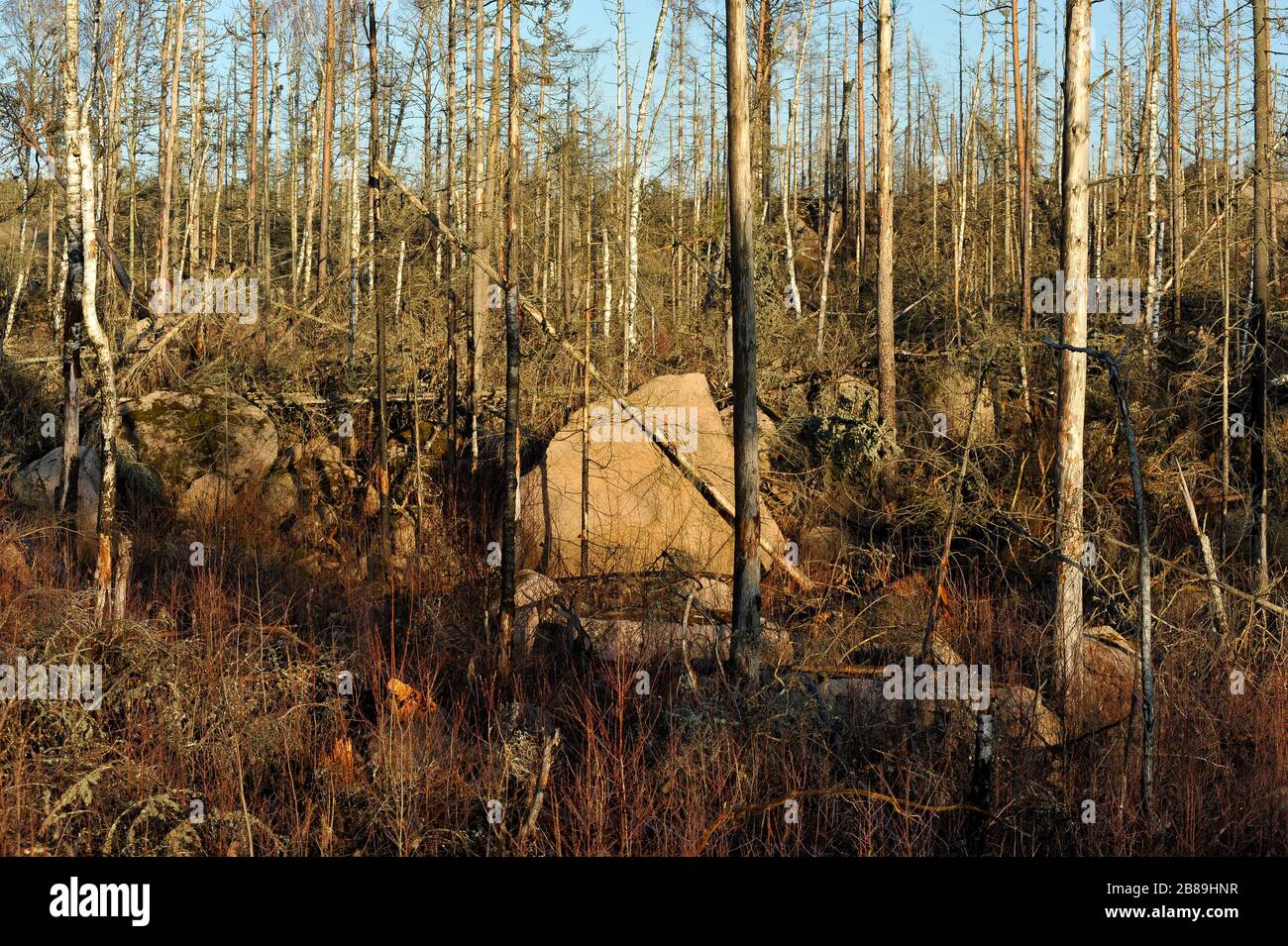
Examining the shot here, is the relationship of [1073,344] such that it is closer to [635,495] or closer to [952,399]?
[635,495]

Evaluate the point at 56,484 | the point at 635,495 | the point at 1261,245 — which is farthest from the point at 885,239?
the point at 56,484

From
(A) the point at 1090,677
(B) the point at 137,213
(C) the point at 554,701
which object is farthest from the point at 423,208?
(B) the point at 137,213

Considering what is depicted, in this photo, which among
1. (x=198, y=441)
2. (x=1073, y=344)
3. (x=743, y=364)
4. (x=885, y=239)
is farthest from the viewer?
(x=885, y=239)

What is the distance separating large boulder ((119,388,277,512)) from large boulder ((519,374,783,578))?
398 centimetres

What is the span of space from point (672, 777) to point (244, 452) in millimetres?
9633

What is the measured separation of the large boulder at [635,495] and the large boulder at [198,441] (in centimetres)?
398

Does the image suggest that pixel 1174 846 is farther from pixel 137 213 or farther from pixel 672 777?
pixel 137 213

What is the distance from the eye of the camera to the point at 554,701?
764 centimetres

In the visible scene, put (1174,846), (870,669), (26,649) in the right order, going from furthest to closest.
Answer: (870,669)
(26,649)
(1174,846)

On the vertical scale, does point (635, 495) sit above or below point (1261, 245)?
below

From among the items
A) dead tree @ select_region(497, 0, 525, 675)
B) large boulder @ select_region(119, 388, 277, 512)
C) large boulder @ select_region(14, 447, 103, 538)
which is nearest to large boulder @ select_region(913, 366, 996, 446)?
dead tree @ select_region(497, 0, 525, 675)

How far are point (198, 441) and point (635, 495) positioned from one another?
18.8 feet

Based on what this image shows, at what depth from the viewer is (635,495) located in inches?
472

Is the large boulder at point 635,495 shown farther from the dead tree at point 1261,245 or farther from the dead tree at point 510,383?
the dead tree at point 1261,245
